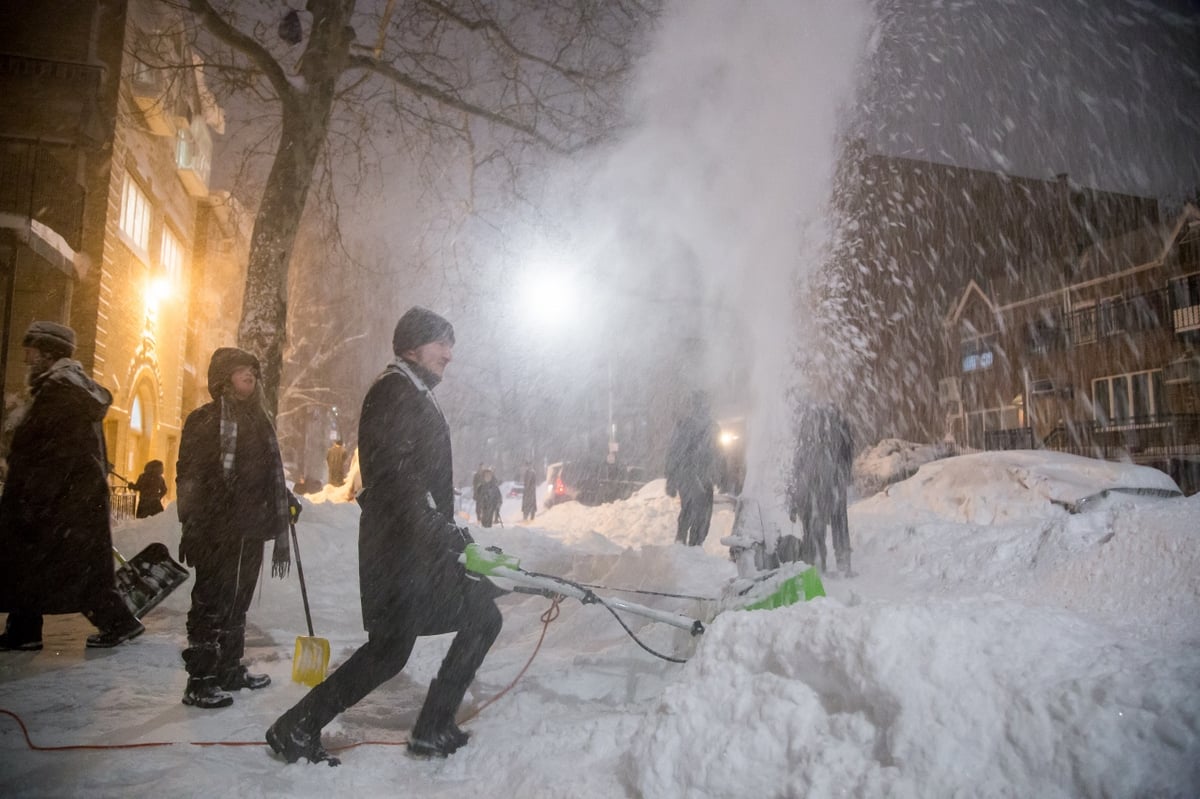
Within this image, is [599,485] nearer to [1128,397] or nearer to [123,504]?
[123,504]

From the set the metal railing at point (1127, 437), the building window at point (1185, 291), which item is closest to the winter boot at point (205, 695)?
the metal railing at point (1127, 437)

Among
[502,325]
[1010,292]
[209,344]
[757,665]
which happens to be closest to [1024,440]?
[1010,292]

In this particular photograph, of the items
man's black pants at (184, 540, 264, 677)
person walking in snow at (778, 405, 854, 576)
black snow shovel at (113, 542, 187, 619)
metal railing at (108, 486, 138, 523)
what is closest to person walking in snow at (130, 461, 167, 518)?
metal railing at (108, 486, 138, 523)

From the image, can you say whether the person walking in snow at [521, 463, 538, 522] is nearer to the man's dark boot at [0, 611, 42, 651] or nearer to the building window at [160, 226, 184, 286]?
the building window at [160, 226, 184, 286]

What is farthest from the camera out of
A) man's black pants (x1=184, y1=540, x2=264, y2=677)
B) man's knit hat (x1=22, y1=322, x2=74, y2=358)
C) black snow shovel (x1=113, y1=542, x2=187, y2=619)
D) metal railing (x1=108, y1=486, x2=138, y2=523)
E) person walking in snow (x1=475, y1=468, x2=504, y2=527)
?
person walking in snow (x1=475, y1=468, x2=504, y2=527)

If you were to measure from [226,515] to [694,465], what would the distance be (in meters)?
6.07

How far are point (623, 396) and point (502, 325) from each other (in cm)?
1330

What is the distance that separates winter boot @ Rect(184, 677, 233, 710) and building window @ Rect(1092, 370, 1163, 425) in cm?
2463

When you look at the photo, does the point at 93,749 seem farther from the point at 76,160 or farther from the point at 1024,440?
the point at 1024,440

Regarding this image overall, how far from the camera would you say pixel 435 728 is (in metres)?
3.13

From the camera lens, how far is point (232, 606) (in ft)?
13.3

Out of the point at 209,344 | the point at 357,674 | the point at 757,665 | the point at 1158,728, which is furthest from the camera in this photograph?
the point at 209,344

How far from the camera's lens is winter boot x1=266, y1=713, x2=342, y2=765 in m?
2.97

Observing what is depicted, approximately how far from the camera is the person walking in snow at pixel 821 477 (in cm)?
763
